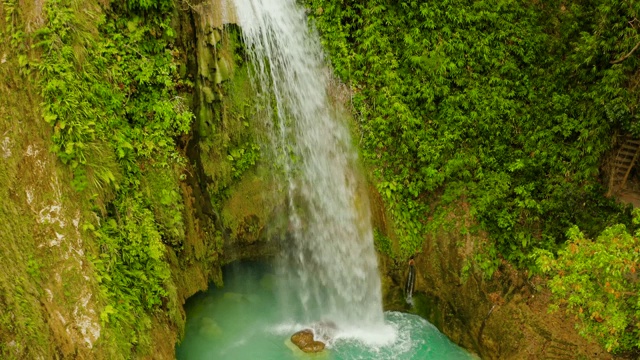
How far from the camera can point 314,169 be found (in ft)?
31.1

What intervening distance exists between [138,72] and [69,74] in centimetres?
137

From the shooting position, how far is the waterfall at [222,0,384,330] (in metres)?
9.05

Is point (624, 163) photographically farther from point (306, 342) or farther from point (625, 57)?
point (306, 342)

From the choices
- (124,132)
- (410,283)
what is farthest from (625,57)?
(124,132)

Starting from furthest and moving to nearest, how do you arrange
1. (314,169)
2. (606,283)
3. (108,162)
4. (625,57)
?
(314,169) → (625,57) → (108,162) → (606,283)

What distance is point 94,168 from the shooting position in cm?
638

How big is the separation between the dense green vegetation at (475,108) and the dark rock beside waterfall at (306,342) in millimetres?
2474

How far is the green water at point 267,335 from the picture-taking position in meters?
8.71

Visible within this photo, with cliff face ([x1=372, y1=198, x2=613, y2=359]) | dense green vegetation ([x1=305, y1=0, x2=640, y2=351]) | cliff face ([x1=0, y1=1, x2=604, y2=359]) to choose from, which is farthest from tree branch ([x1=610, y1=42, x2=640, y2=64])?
cliff face ([x1=0, y1=1, x2=604, y2=359])

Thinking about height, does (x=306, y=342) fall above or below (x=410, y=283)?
below

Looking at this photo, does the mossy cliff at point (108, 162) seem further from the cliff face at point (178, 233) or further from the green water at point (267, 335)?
the green water at point (267, 335)

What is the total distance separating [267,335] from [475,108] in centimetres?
634

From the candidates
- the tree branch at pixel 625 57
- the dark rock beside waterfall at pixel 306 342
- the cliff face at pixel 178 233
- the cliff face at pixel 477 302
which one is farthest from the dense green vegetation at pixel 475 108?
the dark rock beside waterfall at pixel 306 342

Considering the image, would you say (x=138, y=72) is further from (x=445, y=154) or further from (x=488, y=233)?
(x=488, y=233)
